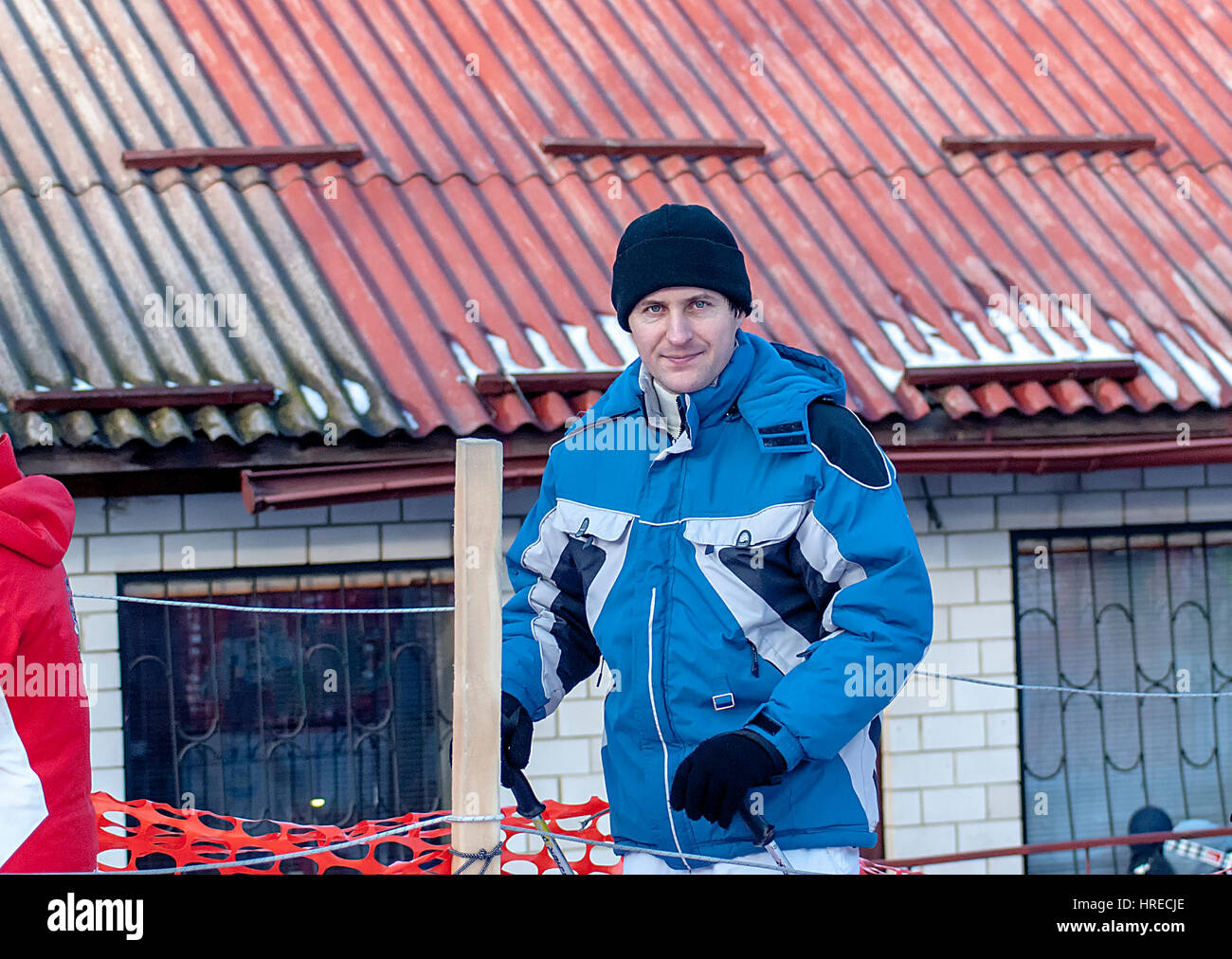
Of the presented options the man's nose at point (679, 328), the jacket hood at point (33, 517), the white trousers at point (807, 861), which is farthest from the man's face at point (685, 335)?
the jacket hood at point (33, 517)

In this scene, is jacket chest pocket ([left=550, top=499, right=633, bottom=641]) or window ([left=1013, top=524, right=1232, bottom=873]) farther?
window ([left=1013, top=524, right=1232, bottom=873])

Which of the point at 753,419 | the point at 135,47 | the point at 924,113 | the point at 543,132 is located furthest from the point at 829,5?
the point at 753,419

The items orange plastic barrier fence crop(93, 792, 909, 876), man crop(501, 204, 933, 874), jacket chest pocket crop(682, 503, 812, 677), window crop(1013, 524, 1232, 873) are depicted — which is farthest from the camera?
window crop(1013, 524, 1232, 873)

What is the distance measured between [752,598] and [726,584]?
0.06 meters

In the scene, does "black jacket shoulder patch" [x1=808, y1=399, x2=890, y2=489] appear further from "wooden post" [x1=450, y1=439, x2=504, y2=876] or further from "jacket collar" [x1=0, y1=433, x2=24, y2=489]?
"jacket collar" [x1=0, y1=433, x2=24, y2=489]

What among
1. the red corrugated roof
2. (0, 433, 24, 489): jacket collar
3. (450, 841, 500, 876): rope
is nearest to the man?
(450, 841, 500, 876): rope

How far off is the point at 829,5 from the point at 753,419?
18.3ft

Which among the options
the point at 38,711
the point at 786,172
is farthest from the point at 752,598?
the point at 786,172

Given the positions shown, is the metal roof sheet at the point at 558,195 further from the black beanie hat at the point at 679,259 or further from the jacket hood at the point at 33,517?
the black beanie hat at the point at 679,259

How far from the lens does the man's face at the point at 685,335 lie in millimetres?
2473

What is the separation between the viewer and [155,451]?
478cm

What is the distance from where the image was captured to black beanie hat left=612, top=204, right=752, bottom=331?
2477mm
